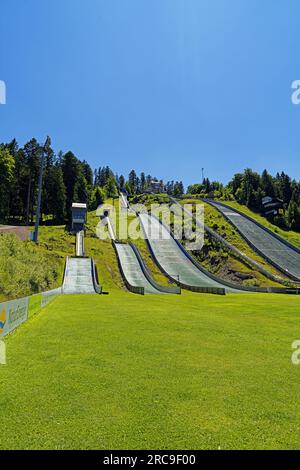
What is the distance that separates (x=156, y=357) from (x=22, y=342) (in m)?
4.65

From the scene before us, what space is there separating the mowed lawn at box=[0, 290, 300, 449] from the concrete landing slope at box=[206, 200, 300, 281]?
38.6 metres

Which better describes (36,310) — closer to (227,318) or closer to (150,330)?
(150,330)

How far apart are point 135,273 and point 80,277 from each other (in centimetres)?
877

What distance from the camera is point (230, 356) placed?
8969 mm

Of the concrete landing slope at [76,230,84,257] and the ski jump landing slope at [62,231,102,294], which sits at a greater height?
the concrete landing slope at [76,230,84,257]

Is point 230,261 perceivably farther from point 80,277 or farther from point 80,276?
point 80,277

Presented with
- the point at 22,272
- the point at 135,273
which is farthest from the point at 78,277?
the point at 22,272

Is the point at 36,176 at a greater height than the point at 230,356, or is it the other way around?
the point at 36,176

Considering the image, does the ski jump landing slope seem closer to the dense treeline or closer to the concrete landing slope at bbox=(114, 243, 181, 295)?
the concrete landing slope at bbox=(114, 243, 181, 295)

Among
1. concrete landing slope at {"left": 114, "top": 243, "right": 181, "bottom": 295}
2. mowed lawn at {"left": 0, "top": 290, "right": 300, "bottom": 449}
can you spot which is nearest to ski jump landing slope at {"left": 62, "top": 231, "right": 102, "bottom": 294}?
concrete landing slope at {"left": 114, "top": 243, "right": 181, "bottom": 295}

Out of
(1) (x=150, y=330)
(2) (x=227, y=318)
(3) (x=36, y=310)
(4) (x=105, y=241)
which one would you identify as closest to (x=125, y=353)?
(1) (x=150, y=330)

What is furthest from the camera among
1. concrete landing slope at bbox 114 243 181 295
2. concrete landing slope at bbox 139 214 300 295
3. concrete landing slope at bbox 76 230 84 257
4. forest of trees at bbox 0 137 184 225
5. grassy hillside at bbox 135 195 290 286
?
forest of trees at bbox 0 137 184 225

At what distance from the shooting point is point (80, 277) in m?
38.1

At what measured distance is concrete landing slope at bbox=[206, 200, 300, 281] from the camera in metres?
49.1
